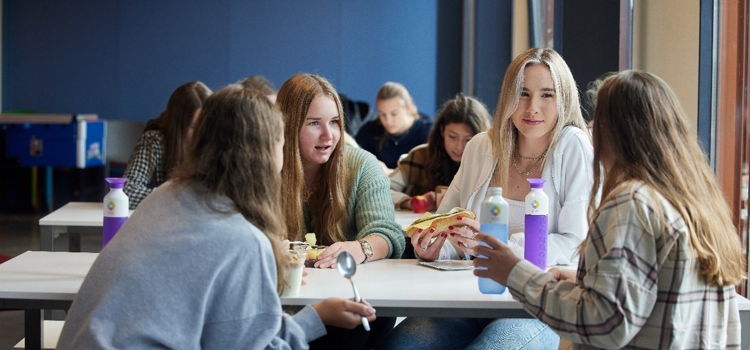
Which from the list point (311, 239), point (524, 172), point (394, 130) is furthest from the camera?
point (394, 130)

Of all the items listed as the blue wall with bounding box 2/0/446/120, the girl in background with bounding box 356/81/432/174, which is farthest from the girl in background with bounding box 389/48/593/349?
the blue wall with bounding box 2/0/446/120

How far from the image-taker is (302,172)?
3.04 metres

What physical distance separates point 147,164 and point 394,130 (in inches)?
120

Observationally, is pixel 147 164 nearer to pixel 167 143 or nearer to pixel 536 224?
pixel 167 143

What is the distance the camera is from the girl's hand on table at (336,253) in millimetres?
2744

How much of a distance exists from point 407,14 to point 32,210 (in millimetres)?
4695

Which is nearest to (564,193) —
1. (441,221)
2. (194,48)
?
(441,221)

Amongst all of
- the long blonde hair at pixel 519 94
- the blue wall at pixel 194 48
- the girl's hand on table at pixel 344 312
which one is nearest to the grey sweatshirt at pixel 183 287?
the girl's hand on table at pixel 344 312

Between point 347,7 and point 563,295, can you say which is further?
point 347,7

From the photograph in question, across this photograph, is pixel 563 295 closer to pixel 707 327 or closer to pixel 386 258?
pixel 707 327

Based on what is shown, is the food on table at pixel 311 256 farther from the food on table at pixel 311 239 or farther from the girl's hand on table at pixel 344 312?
the girl's hand on table at pixel 344 312

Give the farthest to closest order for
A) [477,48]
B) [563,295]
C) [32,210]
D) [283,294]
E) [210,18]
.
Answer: [210,18]
[32,210]
[477,48]
[283,294]
[563,295]

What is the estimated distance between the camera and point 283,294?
234cm

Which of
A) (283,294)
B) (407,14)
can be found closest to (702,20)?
(283,294)
